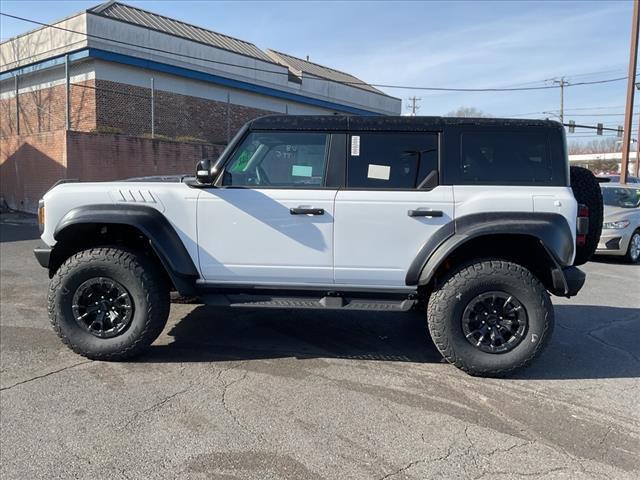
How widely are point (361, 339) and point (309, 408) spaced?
1555 mm

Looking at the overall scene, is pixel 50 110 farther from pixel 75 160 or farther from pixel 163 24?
pixel 163 24

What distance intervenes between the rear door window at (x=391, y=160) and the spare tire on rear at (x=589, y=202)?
1413 millimetres

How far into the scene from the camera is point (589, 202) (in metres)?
4.52

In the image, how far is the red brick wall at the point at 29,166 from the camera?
53.1ft

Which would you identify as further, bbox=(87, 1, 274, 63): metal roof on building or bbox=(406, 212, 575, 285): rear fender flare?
bbox=(87, 1, 274, 63): metal roof on building

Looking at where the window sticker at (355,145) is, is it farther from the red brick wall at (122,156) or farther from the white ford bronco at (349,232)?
the red brick wall at (122,156)

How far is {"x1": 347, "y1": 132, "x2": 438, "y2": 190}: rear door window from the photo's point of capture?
4.19 m

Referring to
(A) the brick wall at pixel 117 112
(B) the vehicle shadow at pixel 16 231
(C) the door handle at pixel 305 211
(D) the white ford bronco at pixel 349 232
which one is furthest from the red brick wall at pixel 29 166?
(C) the door handle at pixel 305 211

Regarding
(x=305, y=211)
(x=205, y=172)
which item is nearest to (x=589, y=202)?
(x=305, y=211)

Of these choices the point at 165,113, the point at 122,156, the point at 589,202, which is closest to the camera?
the point at 589,202

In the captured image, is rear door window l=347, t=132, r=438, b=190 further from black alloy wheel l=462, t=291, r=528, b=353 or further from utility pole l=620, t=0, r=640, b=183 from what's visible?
utility pole l=620, t=0, r=640, b=183

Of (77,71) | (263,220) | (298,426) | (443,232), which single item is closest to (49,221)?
(263,220)

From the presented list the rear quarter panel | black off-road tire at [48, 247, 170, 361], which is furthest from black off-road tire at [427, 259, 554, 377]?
black off-road tire at [48, 247, 170, 361]

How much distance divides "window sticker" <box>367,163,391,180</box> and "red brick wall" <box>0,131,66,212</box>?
14.5m
